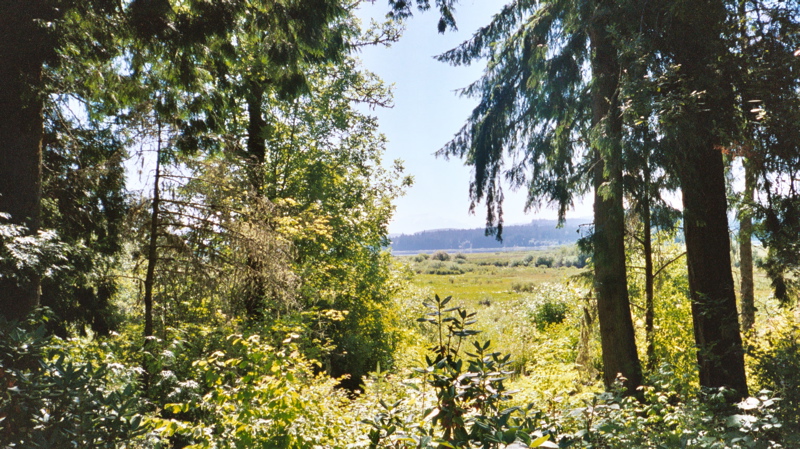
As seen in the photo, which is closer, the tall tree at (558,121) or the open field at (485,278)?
the tall tree at (558,121)

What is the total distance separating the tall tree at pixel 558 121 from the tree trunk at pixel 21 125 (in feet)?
16.1

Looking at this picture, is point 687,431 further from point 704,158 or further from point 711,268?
point 704,158

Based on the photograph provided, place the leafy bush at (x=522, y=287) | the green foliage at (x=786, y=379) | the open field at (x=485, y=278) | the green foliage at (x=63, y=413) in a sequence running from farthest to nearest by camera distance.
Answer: the leafy bush at (x=522, y=287) < the open field at (x=485, y=278) < the green foliage at (x=786, y=379) < the green foliage at (x=63, y=413)

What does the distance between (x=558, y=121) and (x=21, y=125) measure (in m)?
6.32

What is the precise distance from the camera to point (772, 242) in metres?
3.45

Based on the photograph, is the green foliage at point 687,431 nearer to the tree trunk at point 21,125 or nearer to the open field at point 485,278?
the tree trunk at point 21,125

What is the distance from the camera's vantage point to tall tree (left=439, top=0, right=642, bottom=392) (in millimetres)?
4992

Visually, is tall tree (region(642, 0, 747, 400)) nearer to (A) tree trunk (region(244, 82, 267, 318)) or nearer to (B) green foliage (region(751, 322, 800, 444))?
(B) green foliage (region(751, 322, 800, 444))

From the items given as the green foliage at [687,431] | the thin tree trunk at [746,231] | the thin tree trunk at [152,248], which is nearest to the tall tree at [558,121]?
the thin tree trunk at [746,231]

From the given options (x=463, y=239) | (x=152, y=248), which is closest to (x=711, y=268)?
(x=152, y=248)

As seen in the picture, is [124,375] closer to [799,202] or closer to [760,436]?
[760,436]

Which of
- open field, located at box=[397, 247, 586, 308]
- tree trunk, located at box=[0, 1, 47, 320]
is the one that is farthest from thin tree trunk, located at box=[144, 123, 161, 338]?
open field, located at box=[397, 247, 586, 308]

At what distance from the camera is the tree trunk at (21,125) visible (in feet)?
9.80

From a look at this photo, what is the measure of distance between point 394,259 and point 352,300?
12.5ft
